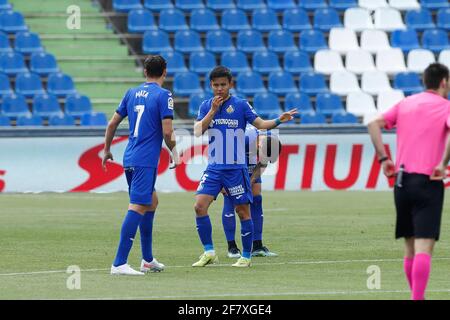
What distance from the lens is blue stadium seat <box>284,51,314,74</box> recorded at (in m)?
31.0

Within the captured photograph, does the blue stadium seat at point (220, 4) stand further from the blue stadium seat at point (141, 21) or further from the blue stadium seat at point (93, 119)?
the blue stadium seat at point (93, 119)

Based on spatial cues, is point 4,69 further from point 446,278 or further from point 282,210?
point 446,278

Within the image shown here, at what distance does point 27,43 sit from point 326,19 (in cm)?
812

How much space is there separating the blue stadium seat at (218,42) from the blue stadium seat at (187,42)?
0.26 m

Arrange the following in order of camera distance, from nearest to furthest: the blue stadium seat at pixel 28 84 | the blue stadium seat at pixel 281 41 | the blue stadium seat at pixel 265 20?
the blue stadium seat at pixel 28 84 < the blue stadium seat at pixel 281 41 < the blue stadium seat at pixel 265 20

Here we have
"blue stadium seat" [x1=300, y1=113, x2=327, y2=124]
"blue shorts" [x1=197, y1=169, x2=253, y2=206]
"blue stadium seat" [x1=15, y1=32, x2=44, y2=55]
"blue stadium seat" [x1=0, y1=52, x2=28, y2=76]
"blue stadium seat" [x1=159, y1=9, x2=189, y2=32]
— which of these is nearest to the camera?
"blue shorts" [x1=197, y1=169, x2=253, y2=206]

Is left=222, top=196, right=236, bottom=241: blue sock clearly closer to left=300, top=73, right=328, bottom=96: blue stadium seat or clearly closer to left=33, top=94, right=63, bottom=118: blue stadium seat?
left=33, top=94, right=63, bottom=118: blue stadium seat

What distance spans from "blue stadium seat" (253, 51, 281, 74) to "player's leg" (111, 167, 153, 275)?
18.7 m

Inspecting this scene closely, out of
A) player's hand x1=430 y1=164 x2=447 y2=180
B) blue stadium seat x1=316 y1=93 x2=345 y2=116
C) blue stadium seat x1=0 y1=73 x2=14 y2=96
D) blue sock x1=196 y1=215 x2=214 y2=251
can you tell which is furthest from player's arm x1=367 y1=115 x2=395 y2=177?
blue stadium seat x1=316 y1=93 x2=345 y2=116

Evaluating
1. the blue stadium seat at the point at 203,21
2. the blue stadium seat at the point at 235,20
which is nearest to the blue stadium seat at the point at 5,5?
the blue stadium seat at the point at 203,21

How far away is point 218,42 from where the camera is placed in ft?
102

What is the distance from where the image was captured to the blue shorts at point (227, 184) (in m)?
13.2

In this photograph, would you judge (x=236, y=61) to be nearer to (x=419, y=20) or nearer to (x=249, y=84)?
(x=249, y=84)
